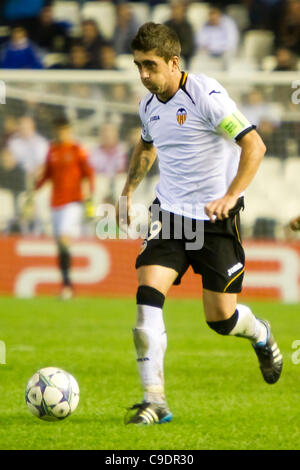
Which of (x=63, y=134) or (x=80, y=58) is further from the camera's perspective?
(x=80, y=58)

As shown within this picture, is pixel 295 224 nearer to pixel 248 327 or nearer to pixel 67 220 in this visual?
pixel 248 327

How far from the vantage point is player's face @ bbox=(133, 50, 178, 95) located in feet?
16.7

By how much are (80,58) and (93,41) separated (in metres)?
0.37

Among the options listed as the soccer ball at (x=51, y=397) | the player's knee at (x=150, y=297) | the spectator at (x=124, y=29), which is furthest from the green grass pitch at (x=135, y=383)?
the spectator at (x=124, y=29)

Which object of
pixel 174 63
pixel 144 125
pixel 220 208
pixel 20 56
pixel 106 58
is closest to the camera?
pixel 220 208

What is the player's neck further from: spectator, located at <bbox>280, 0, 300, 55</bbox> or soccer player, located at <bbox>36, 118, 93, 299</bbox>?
spectator, located at <bbox>280, 0, 300, 55</bbox>

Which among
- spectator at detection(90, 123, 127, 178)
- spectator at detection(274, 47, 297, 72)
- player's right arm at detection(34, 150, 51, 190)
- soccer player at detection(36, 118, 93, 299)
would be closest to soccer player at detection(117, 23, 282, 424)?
soccer player at detection(36, 118, 93, 299)

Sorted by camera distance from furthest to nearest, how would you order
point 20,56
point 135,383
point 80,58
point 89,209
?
point 80,58 → point 20,56 → point 89,209 → point 135,383

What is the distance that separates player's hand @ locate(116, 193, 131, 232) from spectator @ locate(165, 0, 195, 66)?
8.72 metres

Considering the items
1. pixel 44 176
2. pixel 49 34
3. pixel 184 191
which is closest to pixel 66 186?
pixel 44 176

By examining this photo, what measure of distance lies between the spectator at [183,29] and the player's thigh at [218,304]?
9147mm

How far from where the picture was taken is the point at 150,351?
5.14m

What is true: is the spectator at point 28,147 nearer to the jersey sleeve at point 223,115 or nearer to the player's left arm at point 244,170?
the jersey sleeve at point 223,115

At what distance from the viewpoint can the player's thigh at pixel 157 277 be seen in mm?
5281
